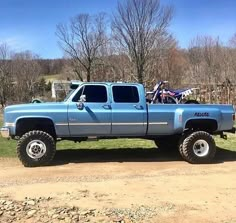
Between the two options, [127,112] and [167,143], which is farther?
[167,143]

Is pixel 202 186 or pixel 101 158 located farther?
pixel 101 158

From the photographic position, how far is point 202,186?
8375 millimetres

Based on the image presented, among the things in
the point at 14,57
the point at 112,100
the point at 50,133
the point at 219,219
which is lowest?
the point at 219,219

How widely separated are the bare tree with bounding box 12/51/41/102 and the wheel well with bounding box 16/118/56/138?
3125cm

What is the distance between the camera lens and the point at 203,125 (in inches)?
443

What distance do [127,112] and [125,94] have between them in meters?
0.48

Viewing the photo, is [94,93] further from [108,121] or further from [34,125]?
[34,125]

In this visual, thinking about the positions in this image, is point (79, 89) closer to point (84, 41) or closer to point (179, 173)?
point (179, 173)

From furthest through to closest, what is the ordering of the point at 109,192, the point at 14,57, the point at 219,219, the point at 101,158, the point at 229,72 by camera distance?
→ the point at 14,57
the point at 229,72
the point at 101,158
the point at 109,192
the point at 219,219

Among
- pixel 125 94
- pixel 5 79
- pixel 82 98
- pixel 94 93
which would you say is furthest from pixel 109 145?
pixel 5 79

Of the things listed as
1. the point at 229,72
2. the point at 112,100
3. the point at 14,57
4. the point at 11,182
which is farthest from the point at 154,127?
the point at 14,57

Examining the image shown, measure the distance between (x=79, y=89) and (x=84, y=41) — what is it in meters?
32.2

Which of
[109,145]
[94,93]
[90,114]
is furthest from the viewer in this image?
[109,145]

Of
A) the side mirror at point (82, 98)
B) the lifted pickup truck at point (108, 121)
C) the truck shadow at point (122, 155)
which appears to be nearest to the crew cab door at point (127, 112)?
the lifted pickup truck at point (108, 121)
